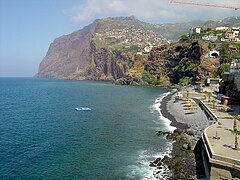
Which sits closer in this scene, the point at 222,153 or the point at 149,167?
the point at 222,153

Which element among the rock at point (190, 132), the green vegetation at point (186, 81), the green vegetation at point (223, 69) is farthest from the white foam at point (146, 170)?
the green vegetation at point (186, 81)

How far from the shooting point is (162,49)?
6924 inches

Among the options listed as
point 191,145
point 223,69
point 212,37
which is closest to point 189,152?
point 191,145

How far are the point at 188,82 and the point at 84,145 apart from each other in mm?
99729

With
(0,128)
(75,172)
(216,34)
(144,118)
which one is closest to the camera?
(75,172)

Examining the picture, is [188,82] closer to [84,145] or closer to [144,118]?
[144,118]

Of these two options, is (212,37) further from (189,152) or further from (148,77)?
(189,152)

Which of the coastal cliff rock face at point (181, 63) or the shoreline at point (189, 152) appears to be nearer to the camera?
the shoreline at point (189, 152)

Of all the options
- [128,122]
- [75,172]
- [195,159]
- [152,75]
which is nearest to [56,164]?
[75,172]

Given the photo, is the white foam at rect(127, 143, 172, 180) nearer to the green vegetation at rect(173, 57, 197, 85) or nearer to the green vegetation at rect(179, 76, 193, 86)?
the green vegetation at rect(173, 57, 197, 85)

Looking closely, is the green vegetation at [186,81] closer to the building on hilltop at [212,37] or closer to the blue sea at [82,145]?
the building on hilltop at [212,37]

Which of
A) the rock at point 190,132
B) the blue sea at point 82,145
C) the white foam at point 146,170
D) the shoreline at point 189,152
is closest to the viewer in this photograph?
the shoreline at point 189,152

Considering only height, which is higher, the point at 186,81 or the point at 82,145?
the point at 186,81

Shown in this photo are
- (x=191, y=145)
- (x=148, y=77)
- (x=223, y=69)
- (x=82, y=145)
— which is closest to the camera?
(x=191, y=145)
